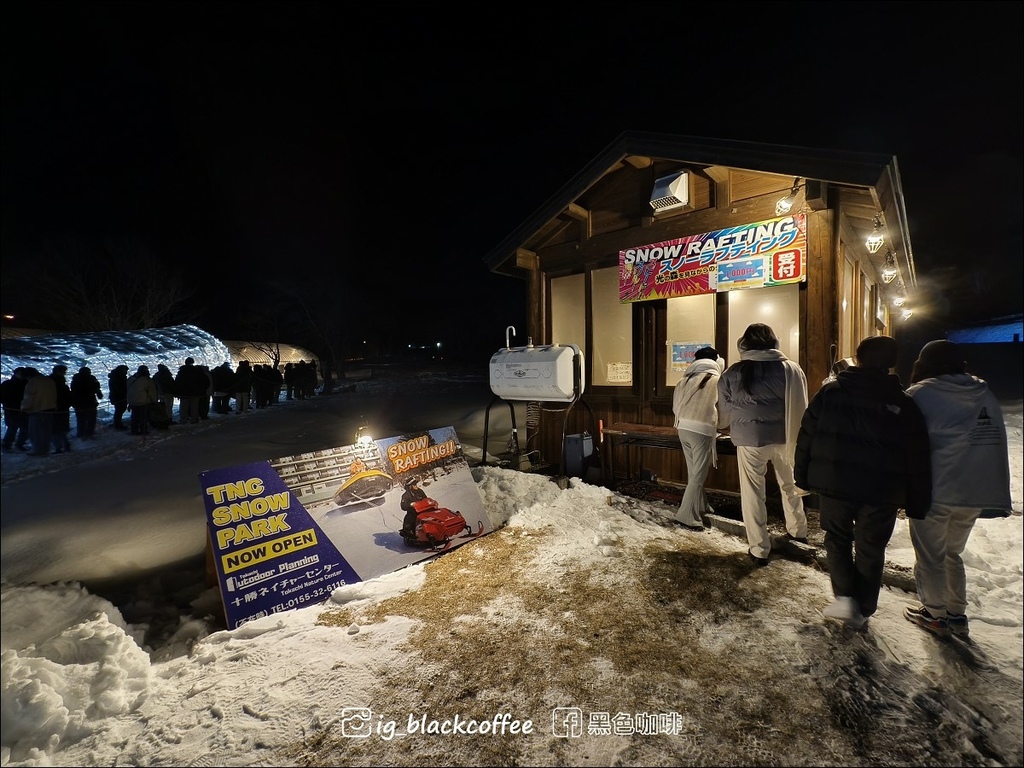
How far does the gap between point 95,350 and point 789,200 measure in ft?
26.4

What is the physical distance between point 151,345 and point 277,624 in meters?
4.15

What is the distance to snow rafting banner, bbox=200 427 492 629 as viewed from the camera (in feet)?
11.0

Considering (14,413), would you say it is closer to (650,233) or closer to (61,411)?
(61,411)

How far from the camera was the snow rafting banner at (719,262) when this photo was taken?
5432 mm

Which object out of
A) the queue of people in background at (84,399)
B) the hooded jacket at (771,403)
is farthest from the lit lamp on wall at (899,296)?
the queue of people in background at (84,399)

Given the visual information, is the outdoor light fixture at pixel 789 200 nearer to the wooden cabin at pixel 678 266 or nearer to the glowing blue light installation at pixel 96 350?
the wooden cabin at pixel 678 266

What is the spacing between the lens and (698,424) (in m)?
4.92

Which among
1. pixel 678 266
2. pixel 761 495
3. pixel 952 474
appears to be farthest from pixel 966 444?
pixel 678 266

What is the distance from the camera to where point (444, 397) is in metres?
20.5

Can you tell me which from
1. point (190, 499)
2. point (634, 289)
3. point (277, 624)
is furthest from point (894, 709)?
point (190, 499)

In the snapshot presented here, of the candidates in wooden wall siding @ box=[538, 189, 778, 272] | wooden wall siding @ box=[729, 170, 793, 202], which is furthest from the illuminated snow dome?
wooden wall siding @ box=[729, 170, 793, 202]

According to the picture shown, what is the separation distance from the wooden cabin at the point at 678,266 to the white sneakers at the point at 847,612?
9.23ft

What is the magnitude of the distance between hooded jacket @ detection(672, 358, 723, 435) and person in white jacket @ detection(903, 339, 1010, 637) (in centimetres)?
194

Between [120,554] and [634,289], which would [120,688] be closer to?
[120,554]
